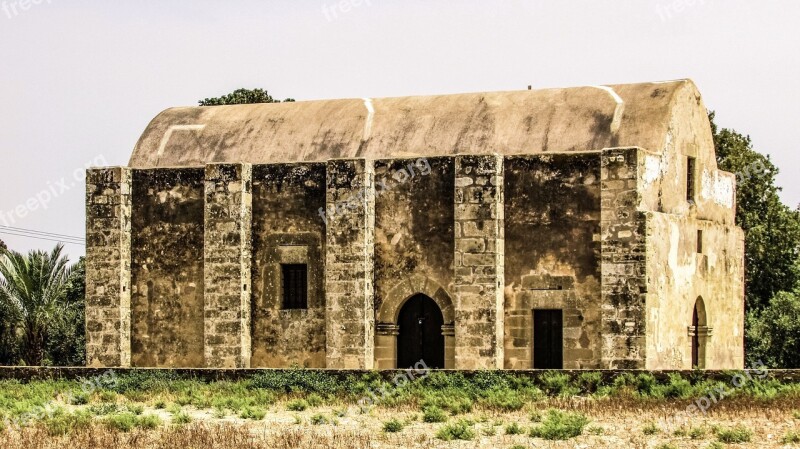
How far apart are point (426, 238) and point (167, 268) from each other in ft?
16.6

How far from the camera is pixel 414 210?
85.7ft

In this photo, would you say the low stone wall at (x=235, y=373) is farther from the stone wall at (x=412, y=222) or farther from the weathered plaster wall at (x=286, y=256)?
the stone wall at (x=412, y=222)

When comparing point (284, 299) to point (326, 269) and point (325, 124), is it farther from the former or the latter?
point (325, 124)

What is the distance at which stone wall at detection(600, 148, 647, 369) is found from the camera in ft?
80.2

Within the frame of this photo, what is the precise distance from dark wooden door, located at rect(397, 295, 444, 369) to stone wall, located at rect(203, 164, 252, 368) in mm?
2847

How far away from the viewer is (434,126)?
27469 millimetres

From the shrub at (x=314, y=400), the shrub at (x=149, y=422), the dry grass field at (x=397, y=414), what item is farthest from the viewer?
the shrub at (x=314, y=400)

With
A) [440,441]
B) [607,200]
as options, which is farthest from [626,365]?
[440,441]

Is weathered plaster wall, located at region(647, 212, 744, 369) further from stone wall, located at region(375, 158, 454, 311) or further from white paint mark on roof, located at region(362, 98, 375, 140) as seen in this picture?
white paint mark on roof, located at region(362, 98, 375, 140)

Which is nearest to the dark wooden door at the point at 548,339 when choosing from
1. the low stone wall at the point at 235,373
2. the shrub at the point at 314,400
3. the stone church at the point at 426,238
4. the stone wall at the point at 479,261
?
the stone church at the point at 426,238

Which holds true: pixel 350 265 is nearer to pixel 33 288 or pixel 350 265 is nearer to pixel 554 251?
pixel 554 251

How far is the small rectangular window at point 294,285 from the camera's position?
26.8m

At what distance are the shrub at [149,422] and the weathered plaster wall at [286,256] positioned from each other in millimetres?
6035

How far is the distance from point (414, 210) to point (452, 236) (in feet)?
2.88
